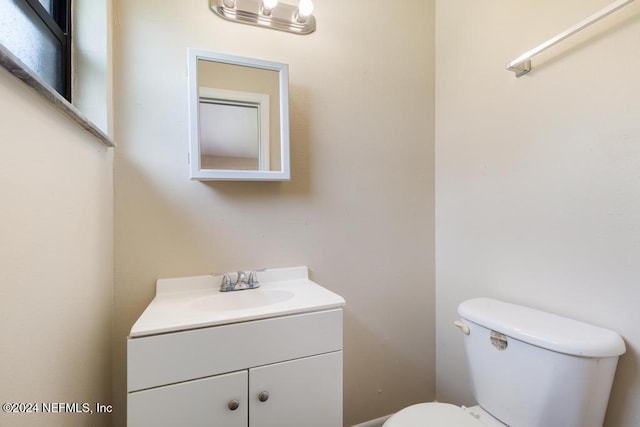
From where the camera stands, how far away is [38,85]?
535 mm

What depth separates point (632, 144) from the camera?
0.80m

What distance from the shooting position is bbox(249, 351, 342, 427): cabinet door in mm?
850

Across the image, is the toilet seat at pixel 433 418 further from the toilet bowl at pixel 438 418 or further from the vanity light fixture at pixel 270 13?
the vanity light fixture at pixel 270 13

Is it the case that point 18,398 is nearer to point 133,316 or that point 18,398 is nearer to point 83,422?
point 83,422

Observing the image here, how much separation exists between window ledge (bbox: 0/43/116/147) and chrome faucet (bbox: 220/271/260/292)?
671mm

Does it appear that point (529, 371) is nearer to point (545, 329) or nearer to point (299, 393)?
point (545, 329)

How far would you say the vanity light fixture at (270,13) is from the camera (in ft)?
3.84

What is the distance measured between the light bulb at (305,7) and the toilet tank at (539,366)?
1.39 metres

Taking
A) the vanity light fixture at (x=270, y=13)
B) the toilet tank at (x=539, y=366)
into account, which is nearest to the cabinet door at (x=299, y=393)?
the toilet tank at (x=539, y=366)

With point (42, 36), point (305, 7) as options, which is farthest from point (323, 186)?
point (42, 36)

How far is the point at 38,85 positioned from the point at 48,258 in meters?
0.36

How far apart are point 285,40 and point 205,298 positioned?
116 centimetres

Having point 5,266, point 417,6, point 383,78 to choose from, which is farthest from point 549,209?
point 5,266

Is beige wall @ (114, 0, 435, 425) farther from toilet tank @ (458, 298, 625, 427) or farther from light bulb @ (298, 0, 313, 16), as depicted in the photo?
toilet tank @ (458, 298, 625, 427)
